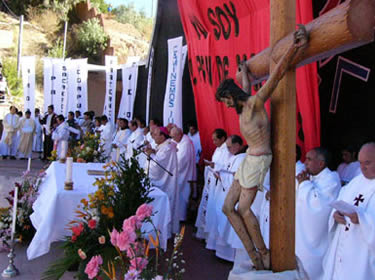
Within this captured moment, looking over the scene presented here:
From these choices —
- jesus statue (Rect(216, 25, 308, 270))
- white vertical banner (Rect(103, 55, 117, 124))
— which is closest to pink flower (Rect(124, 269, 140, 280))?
jesus statue (Rect(216, 25, 308, 270))

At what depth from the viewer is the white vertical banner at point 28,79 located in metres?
15.0

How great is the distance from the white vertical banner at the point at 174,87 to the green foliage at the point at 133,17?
97.1 feet

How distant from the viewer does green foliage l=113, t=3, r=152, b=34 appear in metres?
38.0

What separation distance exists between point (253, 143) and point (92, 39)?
2794cm

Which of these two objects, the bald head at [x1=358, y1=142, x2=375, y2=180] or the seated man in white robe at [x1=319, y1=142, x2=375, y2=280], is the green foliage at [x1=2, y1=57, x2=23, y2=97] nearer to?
the seated man in white robe at [x1=319, y1=142, x2=375, y2=280]

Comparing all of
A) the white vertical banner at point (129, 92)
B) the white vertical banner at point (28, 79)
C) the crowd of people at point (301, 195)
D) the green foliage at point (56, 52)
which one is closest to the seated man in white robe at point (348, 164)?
the crowd of people at point (301, 195)

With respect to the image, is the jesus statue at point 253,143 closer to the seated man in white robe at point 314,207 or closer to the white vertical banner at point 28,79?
the seated man in white robe at point 314,207

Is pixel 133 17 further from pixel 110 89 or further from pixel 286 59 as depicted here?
pixel 286 59

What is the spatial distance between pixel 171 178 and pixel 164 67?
6840 millimetres

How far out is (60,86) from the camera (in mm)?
14789

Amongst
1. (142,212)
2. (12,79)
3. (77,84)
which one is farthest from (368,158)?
(12,79)

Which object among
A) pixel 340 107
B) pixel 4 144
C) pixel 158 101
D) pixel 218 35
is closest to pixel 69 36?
pixel 4 144

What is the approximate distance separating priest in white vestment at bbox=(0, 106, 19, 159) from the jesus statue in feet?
45.3

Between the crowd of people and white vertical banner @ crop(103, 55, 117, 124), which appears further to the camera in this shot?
white vertical banner @ crop(103, 55, 117, 124)
